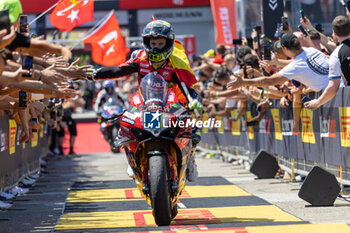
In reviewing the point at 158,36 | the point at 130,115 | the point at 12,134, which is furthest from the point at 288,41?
the point at 12,134

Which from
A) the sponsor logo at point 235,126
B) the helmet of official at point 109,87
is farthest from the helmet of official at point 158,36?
the helmet of official at point 109,87

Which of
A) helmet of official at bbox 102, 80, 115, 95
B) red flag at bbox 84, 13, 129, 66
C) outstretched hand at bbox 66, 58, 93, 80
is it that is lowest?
helmet of official at bbox 102, 80, 115, 95

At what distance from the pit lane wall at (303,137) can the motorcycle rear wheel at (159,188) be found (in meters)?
3.33

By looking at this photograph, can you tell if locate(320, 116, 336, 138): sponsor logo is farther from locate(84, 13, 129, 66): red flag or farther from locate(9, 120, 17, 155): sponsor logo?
locate(84, 13, 129, 66): red flag

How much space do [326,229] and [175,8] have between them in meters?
43.8

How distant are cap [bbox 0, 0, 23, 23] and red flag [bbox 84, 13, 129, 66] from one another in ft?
47.2

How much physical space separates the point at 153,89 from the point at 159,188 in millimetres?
1257

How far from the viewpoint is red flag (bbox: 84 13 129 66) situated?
2267 centimetres

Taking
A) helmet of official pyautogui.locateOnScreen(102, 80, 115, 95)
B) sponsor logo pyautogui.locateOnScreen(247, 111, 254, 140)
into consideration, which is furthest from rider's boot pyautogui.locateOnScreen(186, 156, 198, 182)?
helmet of official pyautogui.locateOnScreen(102, 80, 115, 95)

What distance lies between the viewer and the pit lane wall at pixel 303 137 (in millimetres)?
10734

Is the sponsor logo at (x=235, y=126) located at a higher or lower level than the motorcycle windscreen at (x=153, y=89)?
lower

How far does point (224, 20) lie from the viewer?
23516mm

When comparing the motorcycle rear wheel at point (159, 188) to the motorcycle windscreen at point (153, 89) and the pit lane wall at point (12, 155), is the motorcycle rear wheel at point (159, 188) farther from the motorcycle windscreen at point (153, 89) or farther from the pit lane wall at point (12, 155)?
the pit lane wall at point (12, 155)

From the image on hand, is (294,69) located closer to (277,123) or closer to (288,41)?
(288,41)
